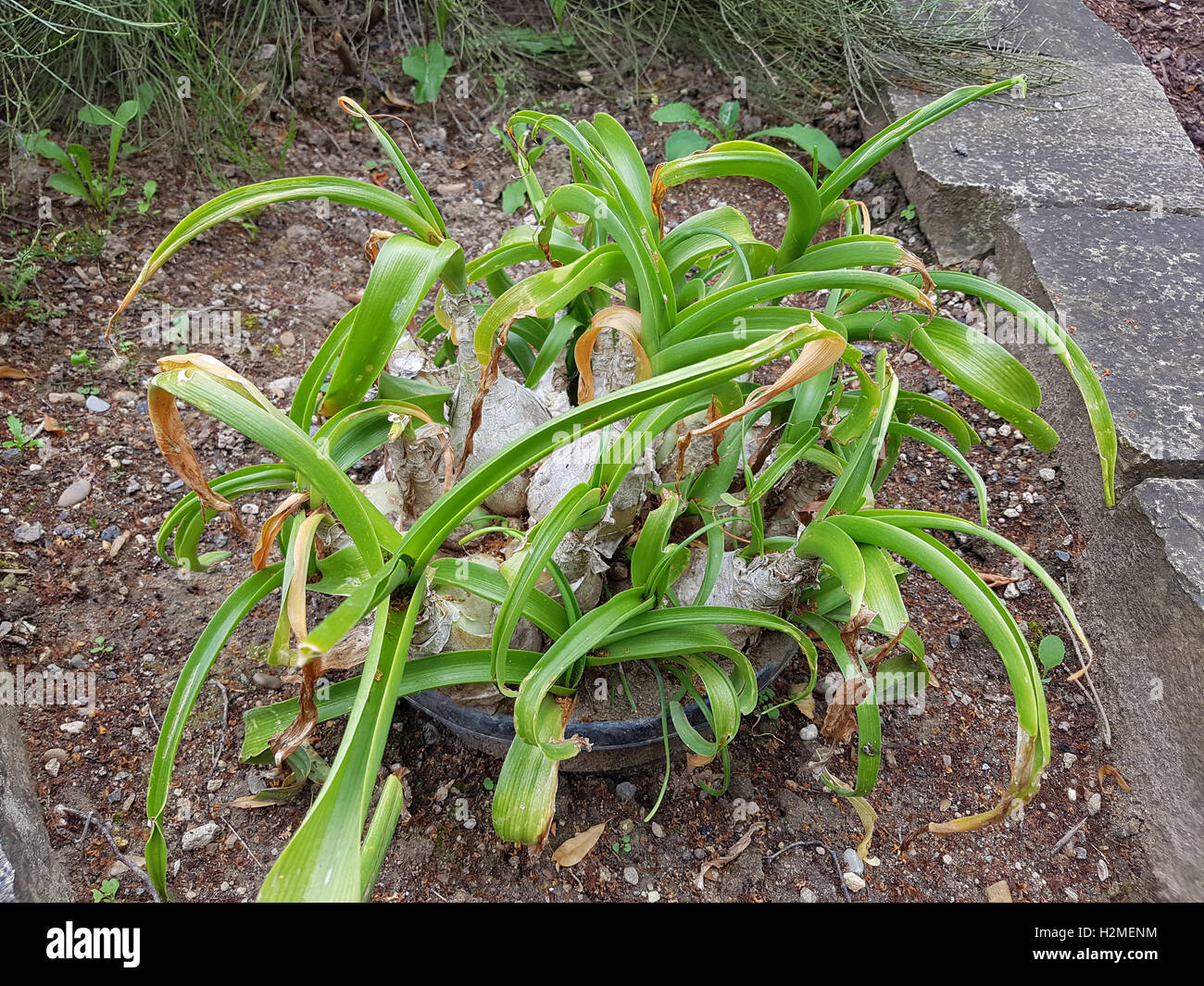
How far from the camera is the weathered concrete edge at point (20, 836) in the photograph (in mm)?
974

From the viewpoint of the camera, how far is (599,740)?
1.12m

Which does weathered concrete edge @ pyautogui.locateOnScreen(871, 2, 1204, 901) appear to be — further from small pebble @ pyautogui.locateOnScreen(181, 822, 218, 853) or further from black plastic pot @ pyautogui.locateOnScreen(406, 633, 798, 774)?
small pebble @ pyautogui.locateOnScreen(181, 822, 218, 853)

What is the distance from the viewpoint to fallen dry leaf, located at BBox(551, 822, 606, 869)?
118 cm

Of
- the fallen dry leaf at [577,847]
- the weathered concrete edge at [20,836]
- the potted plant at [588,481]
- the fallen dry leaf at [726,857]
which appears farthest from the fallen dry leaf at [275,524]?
the fallen dry leaf at [726,857]

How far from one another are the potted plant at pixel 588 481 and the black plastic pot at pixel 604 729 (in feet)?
0.05

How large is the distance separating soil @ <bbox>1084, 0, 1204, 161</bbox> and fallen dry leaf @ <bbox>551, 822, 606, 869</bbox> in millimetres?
2505

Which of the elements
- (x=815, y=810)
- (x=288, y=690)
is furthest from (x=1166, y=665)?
(x=288, y=690)

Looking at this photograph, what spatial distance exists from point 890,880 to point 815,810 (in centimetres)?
14

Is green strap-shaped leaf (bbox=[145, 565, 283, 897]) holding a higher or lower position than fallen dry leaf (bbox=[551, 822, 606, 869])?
higher

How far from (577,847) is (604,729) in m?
0.23

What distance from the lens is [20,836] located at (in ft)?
3.47

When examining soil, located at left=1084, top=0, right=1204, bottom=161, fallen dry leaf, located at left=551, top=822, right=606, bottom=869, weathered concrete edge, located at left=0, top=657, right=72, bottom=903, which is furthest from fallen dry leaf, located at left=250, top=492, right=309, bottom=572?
soil, located at left=1084, top=0, right=1204, bottom=161

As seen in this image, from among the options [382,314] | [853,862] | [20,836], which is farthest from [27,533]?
[853,862]

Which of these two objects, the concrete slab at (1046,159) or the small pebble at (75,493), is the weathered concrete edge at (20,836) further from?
the concrete slab at (1046,159)
